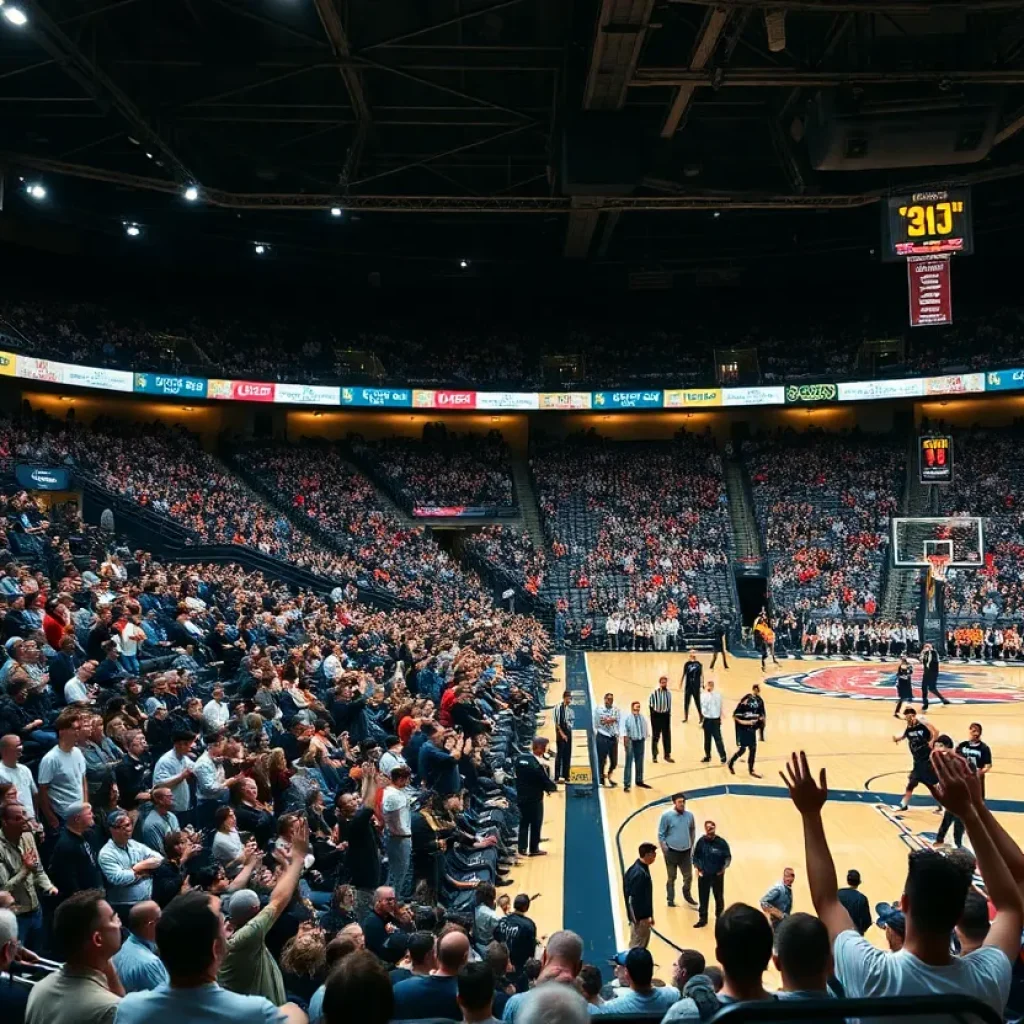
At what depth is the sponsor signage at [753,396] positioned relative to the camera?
42750 millimetres

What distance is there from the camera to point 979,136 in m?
16.2

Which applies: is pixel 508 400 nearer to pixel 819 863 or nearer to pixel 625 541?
pixel 625 541

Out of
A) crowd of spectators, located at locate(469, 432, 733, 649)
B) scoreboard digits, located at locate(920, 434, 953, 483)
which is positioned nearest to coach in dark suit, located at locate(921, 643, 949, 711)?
scoreboard digits, located at locate(920, 434, 953, 483)

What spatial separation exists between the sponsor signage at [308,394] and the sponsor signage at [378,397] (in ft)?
1.42

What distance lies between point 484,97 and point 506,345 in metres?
23.6

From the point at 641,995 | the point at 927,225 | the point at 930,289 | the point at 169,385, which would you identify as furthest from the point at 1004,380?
the point at 641,995

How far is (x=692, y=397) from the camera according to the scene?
43656 mm

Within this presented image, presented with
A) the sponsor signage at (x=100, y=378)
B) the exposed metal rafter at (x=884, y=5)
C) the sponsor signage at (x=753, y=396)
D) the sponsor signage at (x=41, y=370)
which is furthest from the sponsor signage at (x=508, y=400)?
the exposed metal rafter at (x=884, y=5)

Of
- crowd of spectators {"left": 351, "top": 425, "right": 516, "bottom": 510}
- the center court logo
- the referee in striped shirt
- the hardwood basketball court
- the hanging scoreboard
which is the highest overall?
the hanging scoreboard

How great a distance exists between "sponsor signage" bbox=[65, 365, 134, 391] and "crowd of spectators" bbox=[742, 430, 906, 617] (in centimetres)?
2572

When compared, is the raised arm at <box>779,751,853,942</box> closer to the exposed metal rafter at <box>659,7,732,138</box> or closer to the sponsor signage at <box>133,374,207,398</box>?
the exposed metal rafter at <box>659,7,732,138</box>

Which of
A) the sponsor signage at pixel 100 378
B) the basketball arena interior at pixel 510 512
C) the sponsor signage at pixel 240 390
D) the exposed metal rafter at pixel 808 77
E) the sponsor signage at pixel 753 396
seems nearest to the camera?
the basketball arena interior at pixel 510 512

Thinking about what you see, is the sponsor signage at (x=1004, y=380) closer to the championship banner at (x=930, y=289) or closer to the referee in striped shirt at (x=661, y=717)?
the championship banner at (x=930, y=289)

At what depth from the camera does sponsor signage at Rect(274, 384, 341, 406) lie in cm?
4103
